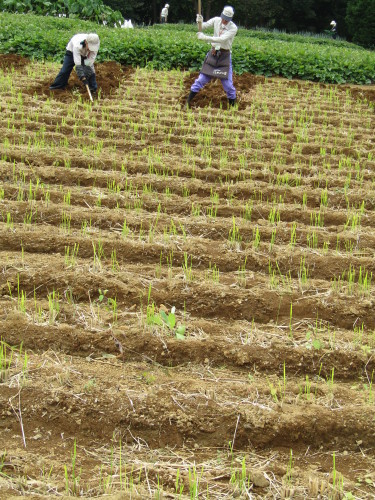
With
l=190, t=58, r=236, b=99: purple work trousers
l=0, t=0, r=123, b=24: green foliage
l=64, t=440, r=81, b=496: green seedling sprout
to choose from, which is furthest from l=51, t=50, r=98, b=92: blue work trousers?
l=0, t=0, r=123, b=24: green foliage

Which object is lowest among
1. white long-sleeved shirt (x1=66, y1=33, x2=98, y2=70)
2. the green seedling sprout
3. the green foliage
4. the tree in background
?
the green seedling sprout

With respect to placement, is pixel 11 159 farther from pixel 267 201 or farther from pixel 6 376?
pixel 6 376

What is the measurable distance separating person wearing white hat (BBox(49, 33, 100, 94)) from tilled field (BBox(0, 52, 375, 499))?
57.9 inches

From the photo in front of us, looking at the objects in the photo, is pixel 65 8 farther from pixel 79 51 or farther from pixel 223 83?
pixel 223 83

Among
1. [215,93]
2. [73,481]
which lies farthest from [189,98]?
[73,481]

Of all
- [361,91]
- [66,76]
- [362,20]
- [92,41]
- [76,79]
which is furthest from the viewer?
[362,20]

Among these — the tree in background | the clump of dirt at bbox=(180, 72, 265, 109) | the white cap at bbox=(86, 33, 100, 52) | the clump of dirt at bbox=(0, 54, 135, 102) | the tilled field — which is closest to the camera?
the tilled field

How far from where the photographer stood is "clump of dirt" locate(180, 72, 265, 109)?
26.5 ft

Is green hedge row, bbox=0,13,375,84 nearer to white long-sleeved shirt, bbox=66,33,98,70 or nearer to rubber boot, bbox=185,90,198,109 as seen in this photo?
rubber boot, bbox=185,90,198,109

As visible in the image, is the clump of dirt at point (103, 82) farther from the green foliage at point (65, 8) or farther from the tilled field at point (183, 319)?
the green foliage at point (65, 8)

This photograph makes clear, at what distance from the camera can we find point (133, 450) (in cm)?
234

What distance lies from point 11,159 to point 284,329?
3.53 m

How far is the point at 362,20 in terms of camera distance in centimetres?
2452

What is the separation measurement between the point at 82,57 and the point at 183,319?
17.2 ft
